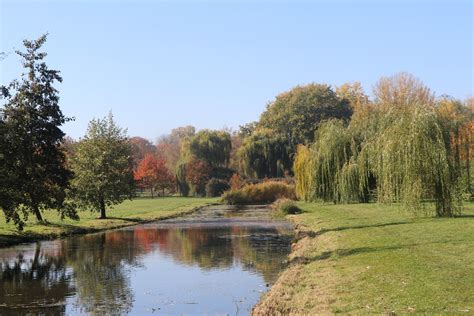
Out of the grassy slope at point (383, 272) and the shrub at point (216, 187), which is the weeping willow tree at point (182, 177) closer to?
the shrub at point (216, 187)

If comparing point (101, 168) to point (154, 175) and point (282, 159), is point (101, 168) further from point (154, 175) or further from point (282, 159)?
point (154, 175)

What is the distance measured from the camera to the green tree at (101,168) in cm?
4156

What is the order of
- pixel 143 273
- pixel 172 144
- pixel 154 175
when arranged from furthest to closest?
pixel 172 144 < pixel 154 175 < pixel 143 273

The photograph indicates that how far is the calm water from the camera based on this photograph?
13891 mm

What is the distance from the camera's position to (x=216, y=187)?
84.9m

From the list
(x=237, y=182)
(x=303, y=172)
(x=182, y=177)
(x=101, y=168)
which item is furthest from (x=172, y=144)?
(x=101, y=168)

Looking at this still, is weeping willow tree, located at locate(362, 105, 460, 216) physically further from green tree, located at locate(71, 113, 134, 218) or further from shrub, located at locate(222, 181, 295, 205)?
shrub, located at locate(222, 181, 295, 205)

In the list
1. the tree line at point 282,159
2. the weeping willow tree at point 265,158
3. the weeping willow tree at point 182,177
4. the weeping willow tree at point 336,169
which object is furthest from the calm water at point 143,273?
the weeping willow tree at point 182,177

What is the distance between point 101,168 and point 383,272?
32.1 metres

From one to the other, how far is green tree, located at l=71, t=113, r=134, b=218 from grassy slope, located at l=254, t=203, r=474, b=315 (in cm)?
2252

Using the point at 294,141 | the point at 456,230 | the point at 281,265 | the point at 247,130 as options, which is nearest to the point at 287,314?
the point at 281,265

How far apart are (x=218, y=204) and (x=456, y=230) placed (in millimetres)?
51521

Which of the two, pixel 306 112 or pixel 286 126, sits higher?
pixel 306 112

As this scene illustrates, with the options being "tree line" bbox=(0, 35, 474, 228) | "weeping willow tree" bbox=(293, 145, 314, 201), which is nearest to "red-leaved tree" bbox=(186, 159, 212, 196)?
"tree line" bbox=(0, 35, 474, 228)
